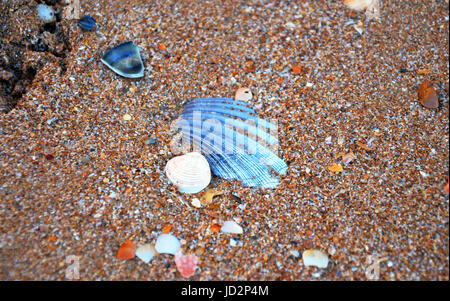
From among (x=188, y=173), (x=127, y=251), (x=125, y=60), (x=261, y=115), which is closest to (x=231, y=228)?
(x=188, y=173)

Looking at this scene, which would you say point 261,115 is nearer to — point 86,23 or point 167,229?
point 167,229

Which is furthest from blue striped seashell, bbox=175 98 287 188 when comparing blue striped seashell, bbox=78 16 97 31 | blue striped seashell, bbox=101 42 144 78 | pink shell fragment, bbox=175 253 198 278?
blue striped seashell, bbox=78 16 97 31

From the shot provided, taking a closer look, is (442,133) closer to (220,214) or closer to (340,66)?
(340,66)

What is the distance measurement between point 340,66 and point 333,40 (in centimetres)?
22

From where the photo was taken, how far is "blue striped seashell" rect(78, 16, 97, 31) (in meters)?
2.21

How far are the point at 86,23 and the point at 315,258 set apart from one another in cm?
206

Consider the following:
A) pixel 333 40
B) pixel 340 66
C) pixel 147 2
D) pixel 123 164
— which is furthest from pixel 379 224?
pixel 147 2

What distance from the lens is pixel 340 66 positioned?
2170mm

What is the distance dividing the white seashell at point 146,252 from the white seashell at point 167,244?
25mm

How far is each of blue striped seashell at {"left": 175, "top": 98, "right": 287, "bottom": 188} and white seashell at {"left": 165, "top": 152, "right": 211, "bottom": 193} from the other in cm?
11

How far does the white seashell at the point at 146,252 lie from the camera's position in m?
1.62

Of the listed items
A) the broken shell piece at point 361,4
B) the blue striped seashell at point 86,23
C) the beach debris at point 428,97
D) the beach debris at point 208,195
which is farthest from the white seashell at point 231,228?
the broken shell piece at point 361,4

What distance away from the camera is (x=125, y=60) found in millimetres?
2123

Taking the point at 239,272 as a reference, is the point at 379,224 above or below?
above
